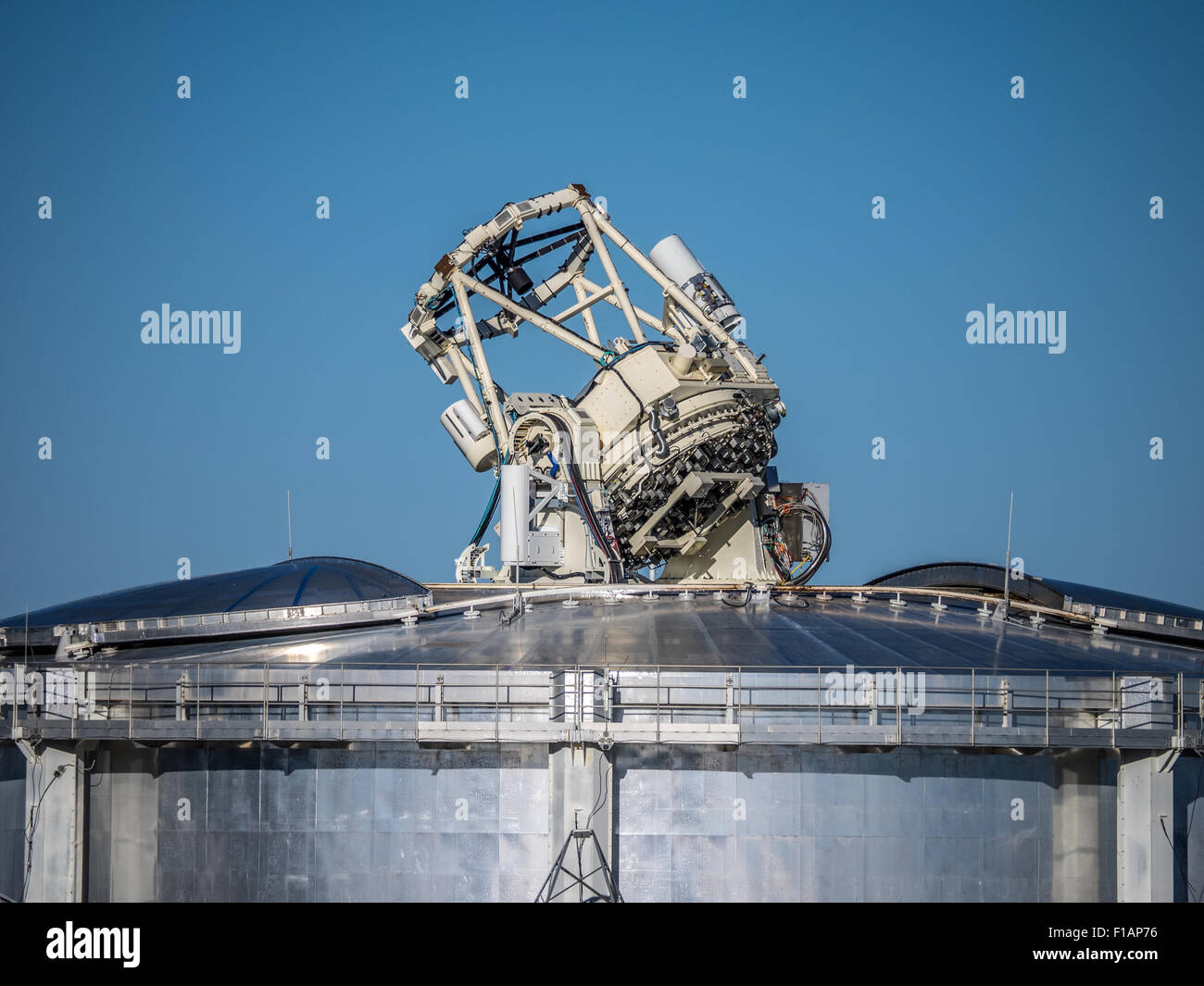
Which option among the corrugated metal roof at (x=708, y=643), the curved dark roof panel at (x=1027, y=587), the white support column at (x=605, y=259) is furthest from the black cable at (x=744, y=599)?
the white support column at (x=605, y=259)

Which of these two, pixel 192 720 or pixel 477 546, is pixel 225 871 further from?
pixel 477 546

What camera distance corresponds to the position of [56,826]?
89.2 ft

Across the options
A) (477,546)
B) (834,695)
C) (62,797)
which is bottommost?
(62,797)

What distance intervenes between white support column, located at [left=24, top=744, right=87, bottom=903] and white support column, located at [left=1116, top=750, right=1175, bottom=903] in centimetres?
1921

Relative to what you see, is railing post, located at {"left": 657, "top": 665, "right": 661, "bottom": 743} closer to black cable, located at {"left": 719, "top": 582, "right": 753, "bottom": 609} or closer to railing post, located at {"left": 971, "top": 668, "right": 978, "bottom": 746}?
railing post, located at {"left": 971, "top": 668, "right": 978, "bottom": 746}

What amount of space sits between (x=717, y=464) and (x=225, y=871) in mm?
23470

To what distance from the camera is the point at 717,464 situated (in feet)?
153

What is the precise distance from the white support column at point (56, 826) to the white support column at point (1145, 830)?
19207 mm

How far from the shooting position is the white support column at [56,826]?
2717cm

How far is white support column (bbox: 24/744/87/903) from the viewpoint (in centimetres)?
2717

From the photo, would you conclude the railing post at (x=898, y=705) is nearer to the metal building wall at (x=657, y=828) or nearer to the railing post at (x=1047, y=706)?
the metal building wall at (x=657, y=828)

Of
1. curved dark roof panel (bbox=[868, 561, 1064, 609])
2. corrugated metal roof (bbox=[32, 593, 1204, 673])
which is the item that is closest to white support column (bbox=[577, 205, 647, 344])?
curved dark roof panel (bbox=[868, 561, 1064, 609])
